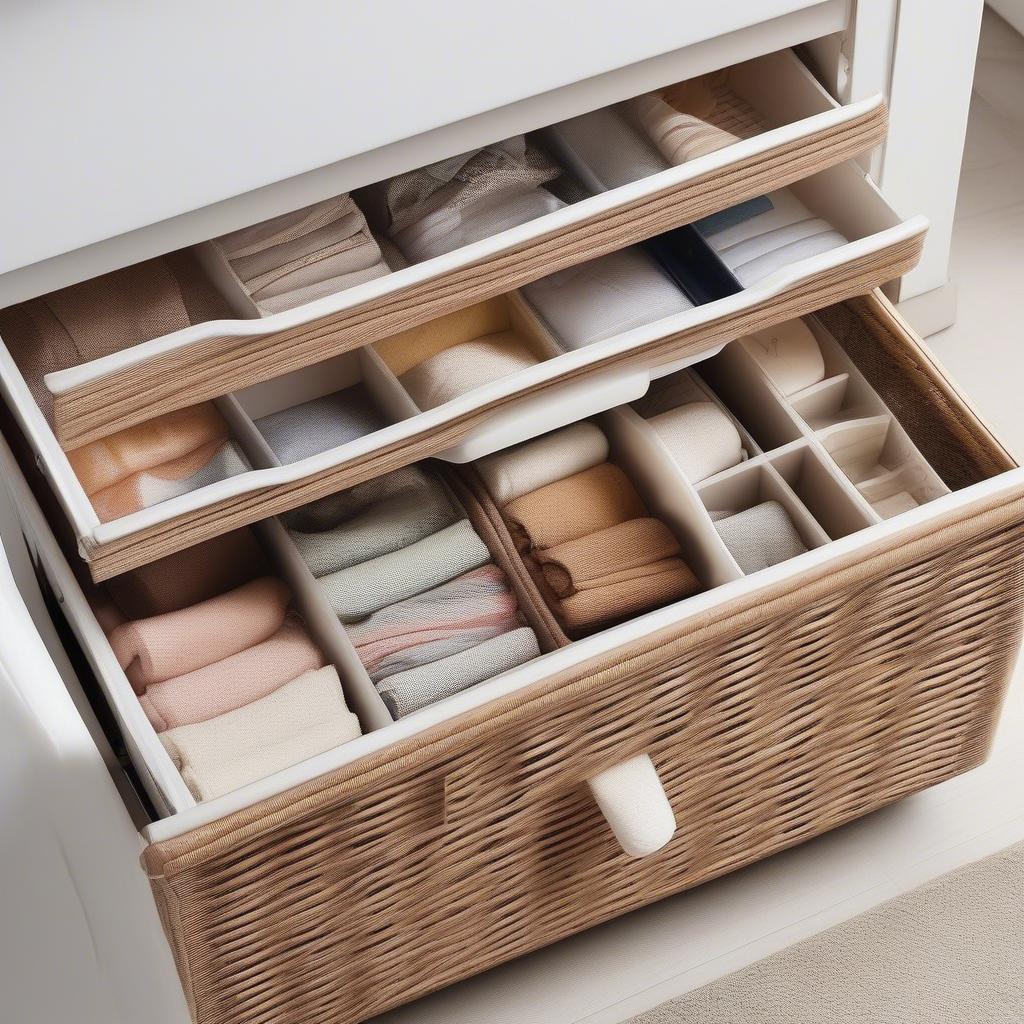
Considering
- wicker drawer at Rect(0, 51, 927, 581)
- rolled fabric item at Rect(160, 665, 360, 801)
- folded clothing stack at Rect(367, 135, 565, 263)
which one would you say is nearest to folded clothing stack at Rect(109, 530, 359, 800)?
rolled fabric item at Rect(160, 665, 360, 801)

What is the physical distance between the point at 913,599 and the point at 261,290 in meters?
0.51

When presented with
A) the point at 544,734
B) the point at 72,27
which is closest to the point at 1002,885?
the point at 544,734

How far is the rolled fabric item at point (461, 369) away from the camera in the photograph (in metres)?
1.08

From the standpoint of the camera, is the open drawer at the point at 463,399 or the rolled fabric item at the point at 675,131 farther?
the rolled fabric item at the point at 675,131

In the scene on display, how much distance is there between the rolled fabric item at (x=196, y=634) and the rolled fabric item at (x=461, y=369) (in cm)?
18

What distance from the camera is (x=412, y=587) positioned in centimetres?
108

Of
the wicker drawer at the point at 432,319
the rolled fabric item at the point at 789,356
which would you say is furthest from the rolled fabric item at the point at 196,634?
the rolled fabric item at the point at 789,356

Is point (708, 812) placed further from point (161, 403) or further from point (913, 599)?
point (161, 403)

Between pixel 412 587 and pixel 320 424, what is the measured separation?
149 mm

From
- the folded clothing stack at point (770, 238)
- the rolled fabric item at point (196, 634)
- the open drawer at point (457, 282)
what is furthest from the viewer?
the folded clothing stack at point (770, 238)

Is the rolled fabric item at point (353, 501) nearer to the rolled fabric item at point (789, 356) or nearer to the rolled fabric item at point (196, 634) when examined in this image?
the rolled fabric item at point (196, 634)

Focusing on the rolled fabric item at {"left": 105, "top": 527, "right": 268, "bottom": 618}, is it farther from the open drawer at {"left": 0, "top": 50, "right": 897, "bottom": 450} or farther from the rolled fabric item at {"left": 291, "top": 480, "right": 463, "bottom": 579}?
the open drawer at {"left": 0, "top": 50, "right": 897, "bottom": 450}

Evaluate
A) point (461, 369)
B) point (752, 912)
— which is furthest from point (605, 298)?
point (752, 912)

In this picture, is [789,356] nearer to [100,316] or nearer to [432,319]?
[432,319]
